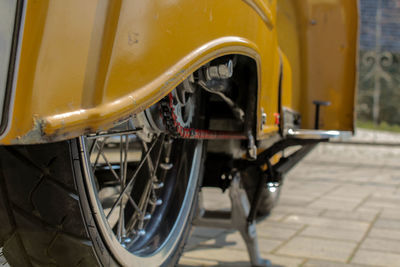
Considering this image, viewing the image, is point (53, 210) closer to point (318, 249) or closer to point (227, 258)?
point (227, 258)

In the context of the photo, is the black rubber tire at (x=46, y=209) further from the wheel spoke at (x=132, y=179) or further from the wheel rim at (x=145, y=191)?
the wheel spoke at (x=132, y=179)

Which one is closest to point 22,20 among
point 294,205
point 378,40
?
point 294,205

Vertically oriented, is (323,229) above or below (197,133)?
below

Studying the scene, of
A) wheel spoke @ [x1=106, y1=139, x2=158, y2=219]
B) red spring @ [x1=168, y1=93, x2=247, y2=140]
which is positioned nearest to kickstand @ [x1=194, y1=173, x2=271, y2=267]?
red spring @ [x1=168, y1=93, x2=247, y2=140]

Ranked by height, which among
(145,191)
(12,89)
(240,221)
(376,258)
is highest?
(12,89)

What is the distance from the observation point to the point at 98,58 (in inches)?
37.0

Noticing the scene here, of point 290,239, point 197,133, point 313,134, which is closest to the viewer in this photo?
point 197,133

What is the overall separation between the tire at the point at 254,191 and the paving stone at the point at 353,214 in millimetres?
460

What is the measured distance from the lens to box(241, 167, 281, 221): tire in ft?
8.43

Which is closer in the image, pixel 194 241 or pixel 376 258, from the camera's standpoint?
pixel 376 258

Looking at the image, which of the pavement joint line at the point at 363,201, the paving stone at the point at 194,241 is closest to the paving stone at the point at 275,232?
the paving stone at the point at 194,241

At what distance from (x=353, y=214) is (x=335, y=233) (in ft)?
2.38

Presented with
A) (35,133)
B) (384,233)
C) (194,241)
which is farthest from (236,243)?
(35,133)

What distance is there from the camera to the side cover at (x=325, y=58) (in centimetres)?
348
